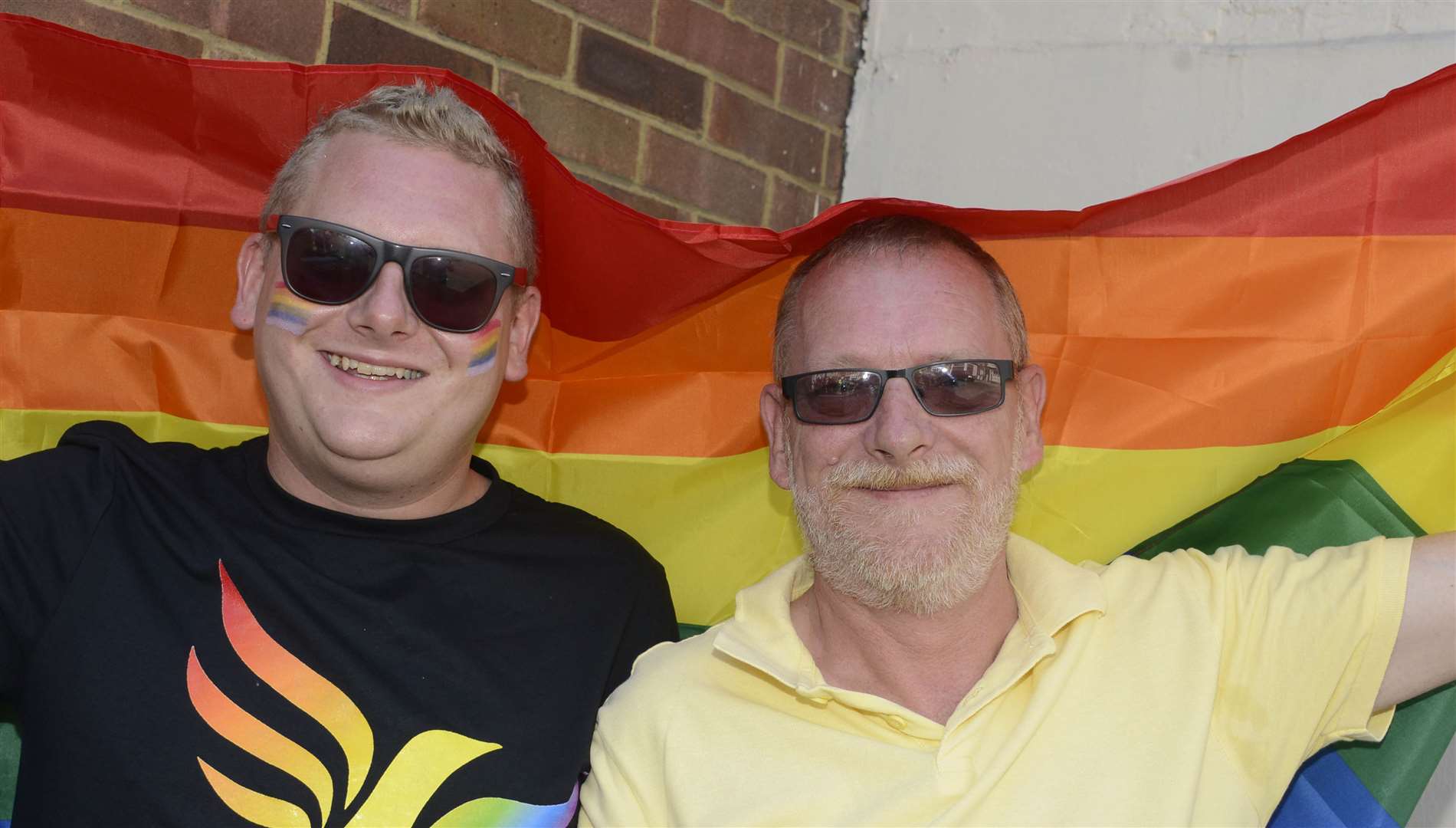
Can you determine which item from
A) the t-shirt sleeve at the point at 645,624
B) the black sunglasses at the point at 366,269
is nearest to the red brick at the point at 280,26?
the black sunglasses at the point at 366,269

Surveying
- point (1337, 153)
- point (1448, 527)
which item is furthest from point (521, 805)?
point (1337, 153)

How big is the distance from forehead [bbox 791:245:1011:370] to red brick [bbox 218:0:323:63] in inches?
56.0

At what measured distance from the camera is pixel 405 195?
2387 millimetres

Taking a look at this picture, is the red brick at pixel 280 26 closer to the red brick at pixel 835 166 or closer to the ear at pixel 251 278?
the ear at pixel 251 278

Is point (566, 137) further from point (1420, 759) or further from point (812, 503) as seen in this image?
point (1420, 759)

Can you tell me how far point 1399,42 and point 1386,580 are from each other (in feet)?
5.07

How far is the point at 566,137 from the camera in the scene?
11.3 ft

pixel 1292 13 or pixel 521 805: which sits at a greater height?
pixel 1292 13

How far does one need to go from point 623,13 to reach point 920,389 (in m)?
1.77

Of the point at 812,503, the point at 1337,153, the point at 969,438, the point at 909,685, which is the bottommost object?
the point at 909,685

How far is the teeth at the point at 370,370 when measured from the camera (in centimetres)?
235

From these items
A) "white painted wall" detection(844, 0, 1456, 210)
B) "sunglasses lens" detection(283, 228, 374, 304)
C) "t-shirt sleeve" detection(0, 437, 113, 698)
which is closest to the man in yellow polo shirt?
"sunglasses lens" detection(283, 228, 374, 304)

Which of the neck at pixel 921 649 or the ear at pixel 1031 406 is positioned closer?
the neck at pixel 921 649

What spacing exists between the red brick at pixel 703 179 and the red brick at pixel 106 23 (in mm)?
1208
